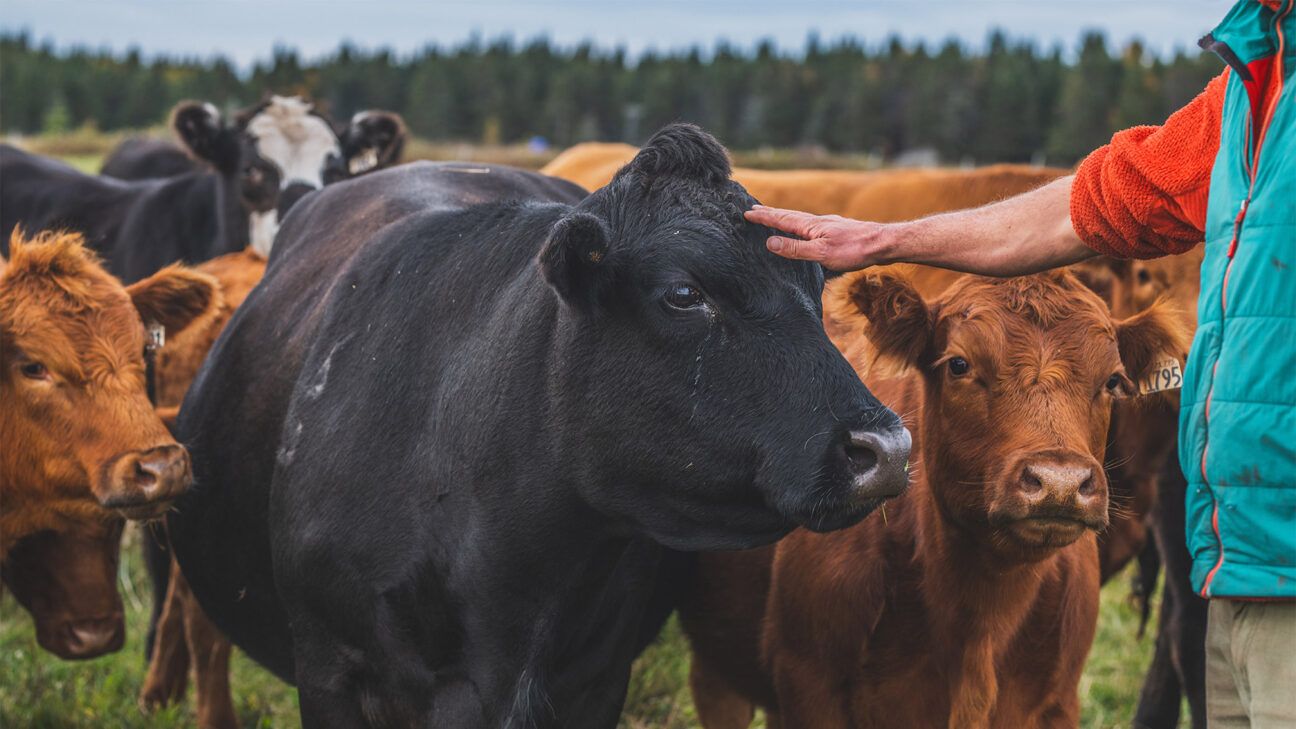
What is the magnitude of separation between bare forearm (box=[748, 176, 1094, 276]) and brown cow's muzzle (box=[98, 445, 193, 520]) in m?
1.96

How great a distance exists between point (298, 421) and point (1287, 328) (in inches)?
95.9

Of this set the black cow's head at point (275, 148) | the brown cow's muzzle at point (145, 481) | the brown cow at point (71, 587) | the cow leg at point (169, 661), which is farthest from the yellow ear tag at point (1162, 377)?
the black cow's head at point (275, 148)

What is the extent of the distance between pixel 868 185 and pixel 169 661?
5.19 meters

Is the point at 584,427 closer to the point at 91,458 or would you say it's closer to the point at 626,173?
the point at 626,173

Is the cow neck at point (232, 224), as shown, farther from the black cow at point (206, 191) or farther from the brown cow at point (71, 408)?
the brown cow at point (71, 408)

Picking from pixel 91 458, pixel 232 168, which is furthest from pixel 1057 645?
pixel 232 168

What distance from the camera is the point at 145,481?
391cm

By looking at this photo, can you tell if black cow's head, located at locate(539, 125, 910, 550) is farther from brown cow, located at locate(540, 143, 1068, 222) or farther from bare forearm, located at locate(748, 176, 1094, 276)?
brown cow, located at locate(540, 143, 1068, 222)

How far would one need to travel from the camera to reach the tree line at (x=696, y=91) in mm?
81688

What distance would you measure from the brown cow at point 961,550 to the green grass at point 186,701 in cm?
160

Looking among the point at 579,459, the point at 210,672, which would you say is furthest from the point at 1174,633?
the point at 210,672

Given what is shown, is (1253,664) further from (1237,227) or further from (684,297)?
(684,297)

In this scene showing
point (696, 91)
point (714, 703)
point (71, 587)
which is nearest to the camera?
point (71, 587)

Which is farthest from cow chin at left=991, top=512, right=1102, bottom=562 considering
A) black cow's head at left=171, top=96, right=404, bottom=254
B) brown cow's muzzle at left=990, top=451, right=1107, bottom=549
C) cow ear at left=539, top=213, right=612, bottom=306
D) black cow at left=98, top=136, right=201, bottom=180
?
black cow at left=98, top=136, right=201, bottom=180
